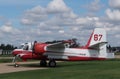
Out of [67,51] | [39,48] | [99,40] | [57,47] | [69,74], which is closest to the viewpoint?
[69,74]

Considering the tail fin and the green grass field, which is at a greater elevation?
the tail fin

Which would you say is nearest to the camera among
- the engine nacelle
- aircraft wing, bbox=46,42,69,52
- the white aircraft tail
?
the engine nacelle

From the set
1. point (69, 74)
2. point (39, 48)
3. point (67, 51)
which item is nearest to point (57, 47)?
point (67, 51)

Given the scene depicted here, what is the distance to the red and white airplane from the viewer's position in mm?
36297

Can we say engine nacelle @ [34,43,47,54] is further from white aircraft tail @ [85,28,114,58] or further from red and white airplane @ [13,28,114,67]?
white aircraft tail @ [85,28,114,58]

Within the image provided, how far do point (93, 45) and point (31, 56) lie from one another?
7523 mm

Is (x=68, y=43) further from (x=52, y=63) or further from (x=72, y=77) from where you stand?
(x=72, y=77)

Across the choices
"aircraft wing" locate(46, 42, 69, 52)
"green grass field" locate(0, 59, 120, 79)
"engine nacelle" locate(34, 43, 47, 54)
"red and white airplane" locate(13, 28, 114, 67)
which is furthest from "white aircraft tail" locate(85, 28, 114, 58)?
"green grass field" locate(0, 59, 120, 79)

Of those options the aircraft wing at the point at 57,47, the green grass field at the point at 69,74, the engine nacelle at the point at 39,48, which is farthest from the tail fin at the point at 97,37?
the green grass field at the point at 69,74

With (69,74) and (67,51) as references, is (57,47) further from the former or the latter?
(69,74)

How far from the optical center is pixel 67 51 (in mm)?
37969

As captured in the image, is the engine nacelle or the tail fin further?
the tail fin

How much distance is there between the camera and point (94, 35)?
4094 centimetres

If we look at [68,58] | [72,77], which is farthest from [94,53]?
[72,77]
